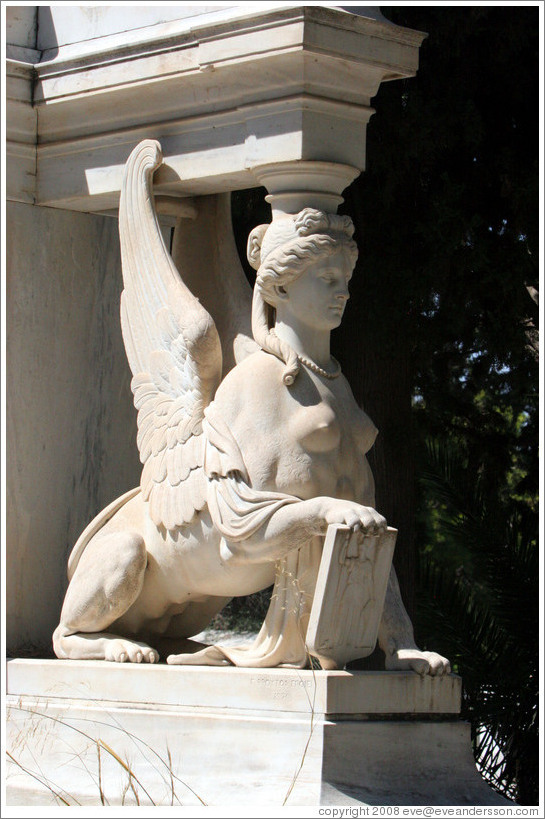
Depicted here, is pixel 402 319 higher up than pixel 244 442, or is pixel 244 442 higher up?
pixel 402 319

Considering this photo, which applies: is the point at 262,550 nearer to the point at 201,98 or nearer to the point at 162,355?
the point at 162,355

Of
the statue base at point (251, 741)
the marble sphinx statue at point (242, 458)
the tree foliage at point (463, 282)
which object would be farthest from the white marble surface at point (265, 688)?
the tree foliage at point (463, 282)

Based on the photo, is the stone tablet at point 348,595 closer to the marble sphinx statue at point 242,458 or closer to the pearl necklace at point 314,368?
the marble sphinx statue at point 242,458

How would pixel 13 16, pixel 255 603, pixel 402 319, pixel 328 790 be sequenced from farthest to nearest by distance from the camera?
pixel 255 603, pixel 402 319, pixel 13 16, pixel 328 790

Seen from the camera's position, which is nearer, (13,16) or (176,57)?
(176,57)

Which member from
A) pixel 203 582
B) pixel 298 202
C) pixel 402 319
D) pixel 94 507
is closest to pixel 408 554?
pixel 402 319

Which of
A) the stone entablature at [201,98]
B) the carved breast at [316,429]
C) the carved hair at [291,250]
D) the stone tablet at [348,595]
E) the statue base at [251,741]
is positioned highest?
the stone entablature at [201,98]

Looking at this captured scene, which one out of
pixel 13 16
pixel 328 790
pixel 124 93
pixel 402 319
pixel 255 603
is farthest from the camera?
pixel 255 603

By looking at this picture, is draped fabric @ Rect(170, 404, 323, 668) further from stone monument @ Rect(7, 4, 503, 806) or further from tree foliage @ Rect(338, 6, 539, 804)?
tree foliage @ Rect(338, 6, 539, 804)

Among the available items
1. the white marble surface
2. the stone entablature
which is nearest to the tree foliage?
the stone entablature

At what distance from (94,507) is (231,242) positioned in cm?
140

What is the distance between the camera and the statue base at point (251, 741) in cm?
518

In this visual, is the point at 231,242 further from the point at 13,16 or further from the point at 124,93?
the point at 13,16

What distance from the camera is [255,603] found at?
12.9m
